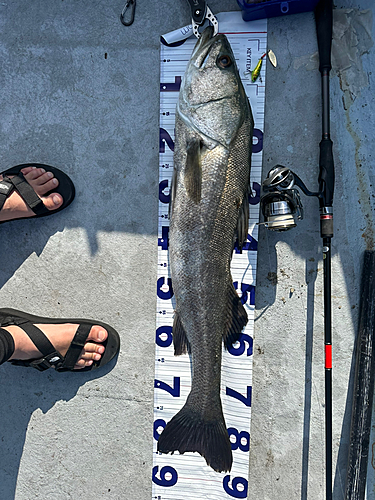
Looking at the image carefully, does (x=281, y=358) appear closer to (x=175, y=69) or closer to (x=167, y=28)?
(x=175, y=69)

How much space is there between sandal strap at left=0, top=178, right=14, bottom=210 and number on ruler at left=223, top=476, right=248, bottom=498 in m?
2.30

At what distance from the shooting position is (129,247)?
2.21 meters

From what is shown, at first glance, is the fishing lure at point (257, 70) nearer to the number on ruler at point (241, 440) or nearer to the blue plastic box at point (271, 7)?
the blue plastic box at point (271, 7)

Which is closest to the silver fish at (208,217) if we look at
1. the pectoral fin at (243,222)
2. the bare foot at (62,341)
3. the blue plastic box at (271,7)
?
the pectoral fin at (243,222)

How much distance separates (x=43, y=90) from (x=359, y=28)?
2.08 m

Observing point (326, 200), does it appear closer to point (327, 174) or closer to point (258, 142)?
point (327, 174)

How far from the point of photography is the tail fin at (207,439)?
191cm

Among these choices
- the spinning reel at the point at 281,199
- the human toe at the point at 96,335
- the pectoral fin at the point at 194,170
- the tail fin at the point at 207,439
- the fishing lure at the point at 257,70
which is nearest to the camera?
the pectoral fin at the point at 194,170

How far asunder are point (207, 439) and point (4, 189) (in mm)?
1997

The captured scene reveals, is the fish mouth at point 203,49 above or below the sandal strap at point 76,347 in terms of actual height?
above

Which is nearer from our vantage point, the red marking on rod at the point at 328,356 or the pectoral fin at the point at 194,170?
the pectoral fin at the point at 194,170

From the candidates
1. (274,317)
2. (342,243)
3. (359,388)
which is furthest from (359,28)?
(359,388)

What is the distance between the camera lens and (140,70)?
2148mm

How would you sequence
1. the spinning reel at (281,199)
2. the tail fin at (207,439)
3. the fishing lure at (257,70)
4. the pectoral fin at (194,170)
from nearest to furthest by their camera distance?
the pectoral fin at (194,170)
the spinning reel at (281,199)
the tail fin at (207,439)
the fishing lure at (257,70)
